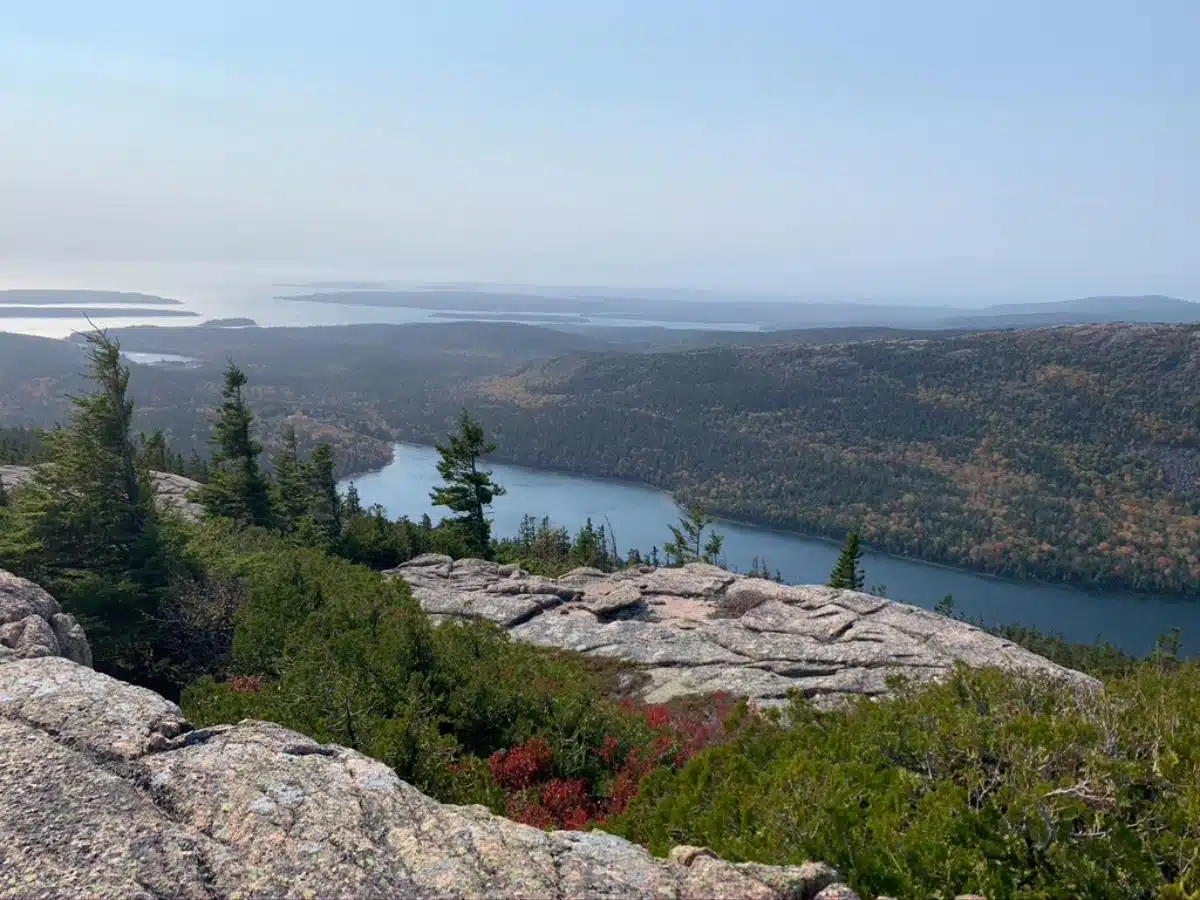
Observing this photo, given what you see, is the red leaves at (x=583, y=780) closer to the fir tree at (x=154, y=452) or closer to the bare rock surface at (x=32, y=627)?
the bare rock surface at (x=32, y=627)

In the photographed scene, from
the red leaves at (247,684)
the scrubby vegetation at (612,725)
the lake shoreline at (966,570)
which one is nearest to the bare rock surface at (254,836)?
the scrubby vegetation at (612,725)

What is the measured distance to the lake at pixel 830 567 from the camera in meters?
120

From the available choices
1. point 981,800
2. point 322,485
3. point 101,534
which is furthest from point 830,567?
point 981,800

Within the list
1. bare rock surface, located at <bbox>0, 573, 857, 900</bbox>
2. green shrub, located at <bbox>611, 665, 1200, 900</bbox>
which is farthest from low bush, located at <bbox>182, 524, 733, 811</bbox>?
bare rock surface, located at <bbox>0, 573, 857, 900</bbox>

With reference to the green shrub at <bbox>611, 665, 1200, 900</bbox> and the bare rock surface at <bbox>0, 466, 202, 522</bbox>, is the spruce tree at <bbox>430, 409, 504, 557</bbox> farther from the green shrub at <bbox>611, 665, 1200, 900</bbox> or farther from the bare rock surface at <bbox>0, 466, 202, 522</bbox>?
the green shrub at <bbox>611, 665, 1200, 900</bbox>

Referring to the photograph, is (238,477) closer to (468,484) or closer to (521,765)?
(468,484)

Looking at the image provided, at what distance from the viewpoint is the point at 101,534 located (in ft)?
73.3

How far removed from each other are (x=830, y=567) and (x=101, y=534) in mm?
132261

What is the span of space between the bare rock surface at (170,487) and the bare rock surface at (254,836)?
32.3 meters

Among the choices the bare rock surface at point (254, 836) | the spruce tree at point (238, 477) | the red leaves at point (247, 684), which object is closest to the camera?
the bare rock surface at point (254, 836)

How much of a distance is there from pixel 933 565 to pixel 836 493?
3380 centimetres

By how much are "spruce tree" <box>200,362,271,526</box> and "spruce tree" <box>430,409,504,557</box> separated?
10.8 metres

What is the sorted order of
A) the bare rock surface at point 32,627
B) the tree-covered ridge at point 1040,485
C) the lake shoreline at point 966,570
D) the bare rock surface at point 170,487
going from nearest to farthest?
the bare rock surface at point 32,627, the bare rock surface at point 170,487, the lake shoreline at point 966,570, the tree-covered ridge at point 1040,485

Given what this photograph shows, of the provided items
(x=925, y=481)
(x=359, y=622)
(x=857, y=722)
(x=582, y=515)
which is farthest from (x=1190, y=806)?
(x=925, y=481)
